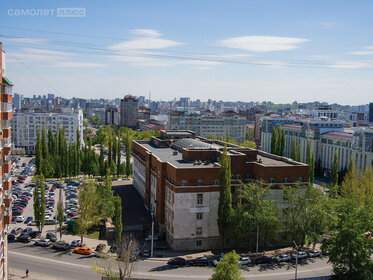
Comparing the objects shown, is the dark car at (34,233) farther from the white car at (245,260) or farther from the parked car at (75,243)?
the white car at (245,260)

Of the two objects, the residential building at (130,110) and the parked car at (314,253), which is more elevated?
the residential building at (130,110)

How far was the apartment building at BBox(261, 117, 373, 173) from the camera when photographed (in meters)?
71.4

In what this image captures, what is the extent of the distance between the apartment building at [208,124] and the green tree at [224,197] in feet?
282

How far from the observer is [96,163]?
260ft

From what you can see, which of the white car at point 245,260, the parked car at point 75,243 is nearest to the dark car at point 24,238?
the parked car at point 75,243

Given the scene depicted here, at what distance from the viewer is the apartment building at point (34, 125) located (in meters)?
113

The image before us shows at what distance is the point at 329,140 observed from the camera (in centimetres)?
8419

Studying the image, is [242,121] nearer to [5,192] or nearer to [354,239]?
[354,239]

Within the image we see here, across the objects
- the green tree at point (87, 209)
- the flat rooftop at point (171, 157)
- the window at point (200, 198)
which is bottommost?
the green tree at point (87, 209)

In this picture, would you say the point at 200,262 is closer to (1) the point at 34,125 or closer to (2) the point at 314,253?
(2) the point at 314,253

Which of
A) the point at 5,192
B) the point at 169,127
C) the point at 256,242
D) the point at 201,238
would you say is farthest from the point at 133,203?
the point at 169,127

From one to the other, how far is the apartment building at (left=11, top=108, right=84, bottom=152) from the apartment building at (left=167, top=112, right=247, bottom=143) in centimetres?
3184

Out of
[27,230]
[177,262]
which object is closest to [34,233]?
[27,230]

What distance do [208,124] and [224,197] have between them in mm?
92545
